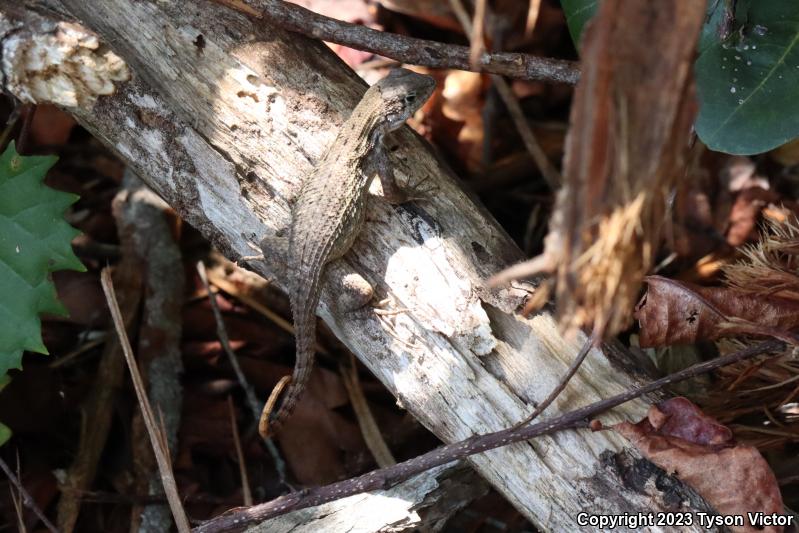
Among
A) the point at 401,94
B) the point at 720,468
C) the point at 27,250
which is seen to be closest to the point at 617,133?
the point at 720,468

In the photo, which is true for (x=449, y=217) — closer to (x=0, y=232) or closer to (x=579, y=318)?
(x=579, y=318)

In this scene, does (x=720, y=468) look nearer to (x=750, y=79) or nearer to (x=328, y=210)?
(x=750, y=79)

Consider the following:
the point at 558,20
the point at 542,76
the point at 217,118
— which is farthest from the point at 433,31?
the point at 217,118

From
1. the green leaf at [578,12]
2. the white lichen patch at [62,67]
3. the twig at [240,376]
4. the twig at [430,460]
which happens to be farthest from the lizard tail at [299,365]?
the green leaf at [578,12]

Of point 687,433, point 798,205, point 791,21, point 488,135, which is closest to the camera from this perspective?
point 687,433

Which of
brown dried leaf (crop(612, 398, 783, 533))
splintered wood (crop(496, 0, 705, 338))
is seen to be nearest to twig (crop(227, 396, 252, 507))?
brown dried leaf (crop(612, 398, 783, 533))

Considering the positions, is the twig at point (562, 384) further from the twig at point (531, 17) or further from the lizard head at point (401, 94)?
the twig at point (531, 17)

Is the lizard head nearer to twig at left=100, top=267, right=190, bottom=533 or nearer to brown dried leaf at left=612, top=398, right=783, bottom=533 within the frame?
twig at left=100, top=267, right=190, bottom=533
